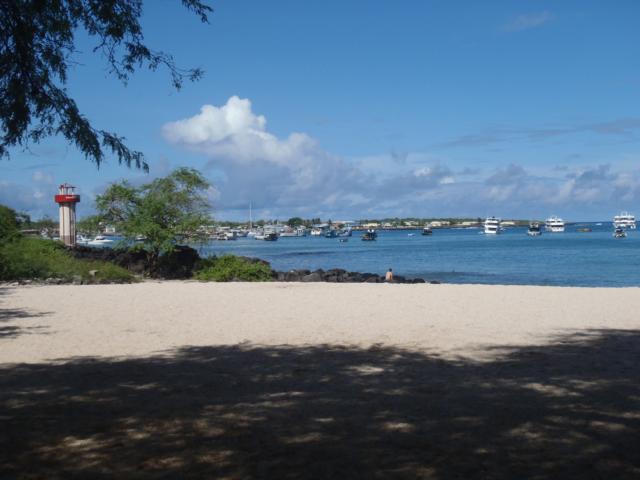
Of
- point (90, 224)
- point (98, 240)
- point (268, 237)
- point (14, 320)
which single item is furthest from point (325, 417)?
point (268, 237)

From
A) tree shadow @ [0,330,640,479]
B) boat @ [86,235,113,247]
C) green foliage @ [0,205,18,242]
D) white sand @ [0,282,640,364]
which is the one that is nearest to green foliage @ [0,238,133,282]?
green foliage @ [0,205,18,242]

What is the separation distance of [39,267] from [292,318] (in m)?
13.1

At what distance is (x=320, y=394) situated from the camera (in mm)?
6926

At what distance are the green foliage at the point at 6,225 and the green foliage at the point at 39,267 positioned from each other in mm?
291

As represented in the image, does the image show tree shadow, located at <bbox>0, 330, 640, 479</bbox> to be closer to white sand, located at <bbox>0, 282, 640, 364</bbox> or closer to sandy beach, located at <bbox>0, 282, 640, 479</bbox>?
sandy beach, located at <bbox>0, 282, 640, 479</bbox>

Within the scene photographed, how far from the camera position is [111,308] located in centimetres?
1502

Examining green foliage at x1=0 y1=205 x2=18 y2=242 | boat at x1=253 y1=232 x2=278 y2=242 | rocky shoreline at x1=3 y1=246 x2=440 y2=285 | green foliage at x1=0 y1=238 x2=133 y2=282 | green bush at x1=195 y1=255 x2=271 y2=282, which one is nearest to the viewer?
green foliage at x1=0 y1=238 x2=133 y2=282

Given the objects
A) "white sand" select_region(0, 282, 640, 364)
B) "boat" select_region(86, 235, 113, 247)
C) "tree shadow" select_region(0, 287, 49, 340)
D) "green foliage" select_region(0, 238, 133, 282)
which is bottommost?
"white sand" select_region(0, 282, 640, 364)

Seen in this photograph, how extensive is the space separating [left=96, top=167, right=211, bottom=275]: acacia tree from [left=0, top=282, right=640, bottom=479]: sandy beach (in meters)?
13.3

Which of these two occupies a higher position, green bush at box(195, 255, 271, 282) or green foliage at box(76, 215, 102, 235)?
green foliage at box(76, 215, 102, 235)

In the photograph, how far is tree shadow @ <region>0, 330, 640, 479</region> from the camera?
474 cm

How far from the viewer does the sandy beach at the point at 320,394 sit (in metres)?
4.84

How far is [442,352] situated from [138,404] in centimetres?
454

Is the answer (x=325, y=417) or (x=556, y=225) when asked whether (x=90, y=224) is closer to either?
(x=325, y=417)
